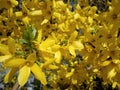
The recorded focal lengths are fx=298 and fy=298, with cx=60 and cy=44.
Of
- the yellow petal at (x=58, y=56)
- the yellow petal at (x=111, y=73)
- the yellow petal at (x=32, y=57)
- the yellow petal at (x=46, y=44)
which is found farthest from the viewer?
the yellow petal at (x=111, y=73)

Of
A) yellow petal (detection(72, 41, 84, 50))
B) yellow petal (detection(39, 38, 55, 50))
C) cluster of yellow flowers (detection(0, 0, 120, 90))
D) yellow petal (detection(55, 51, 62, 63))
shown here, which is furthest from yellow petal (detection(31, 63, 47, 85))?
yellow petal (detection(72, 41, 84, 50))

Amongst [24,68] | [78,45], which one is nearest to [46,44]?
[24,68]

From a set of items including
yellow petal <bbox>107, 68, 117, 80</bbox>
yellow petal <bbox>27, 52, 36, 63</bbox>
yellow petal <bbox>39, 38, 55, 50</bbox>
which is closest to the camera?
yellow petal <bbox>27, 52, 36, 63</bbox>

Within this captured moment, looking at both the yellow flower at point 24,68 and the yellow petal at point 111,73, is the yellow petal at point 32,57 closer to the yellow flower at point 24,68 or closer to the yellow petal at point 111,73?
the yellow flower at point 24,68

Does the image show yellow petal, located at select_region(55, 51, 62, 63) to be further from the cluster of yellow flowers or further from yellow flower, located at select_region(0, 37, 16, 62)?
yellow flower, located at select_region(0, 37, 16, 62)

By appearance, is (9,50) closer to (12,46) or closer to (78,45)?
(12,46)

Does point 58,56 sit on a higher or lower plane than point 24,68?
lower

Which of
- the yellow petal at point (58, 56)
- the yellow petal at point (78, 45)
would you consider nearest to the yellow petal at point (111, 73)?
the yellow petal at point (78, 45)

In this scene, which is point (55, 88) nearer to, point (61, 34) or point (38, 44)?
point (61, 34)
